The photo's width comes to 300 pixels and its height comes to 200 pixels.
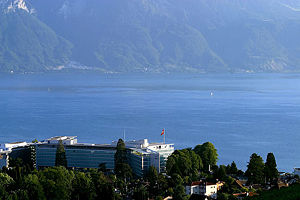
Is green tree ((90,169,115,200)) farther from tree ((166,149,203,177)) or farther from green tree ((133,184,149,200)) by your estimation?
tree ((166,149,203,177))

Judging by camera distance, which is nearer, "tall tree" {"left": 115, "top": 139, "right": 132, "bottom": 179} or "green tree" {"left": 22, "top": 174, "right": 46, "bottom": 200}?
"green tree" {"left": 22, "top": 174, "right": 46, "bottom": 200}

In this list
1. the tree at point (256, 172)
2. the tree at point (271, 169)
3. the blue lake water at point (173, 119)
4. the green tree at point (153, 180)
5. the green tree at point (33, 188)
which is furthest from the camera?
the blue lake water at point (173, 119)

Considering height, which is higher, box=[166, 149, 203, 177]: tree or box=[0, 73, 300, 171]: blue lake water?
box=[0, 73, 300, 171]: blue lake water

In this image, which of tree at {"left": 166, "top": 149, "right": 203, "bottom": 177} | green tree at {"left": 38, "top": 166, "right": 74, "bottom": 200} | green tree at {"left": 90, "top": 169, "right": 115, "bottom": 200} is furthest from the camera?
tree at {"left": 166, "top": 149, "right": 203, "bottom": 177}

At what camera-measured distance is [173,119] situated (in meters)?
71.1

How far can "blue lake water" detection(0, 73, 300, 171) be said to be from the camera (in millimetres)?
54906

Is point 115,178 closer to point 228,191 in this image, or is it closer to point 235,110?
point 228,191

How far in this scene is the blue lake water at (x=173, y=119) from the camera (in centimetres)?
5491

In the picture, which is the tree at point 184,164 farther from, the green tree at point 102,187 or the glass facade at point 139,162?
the green tree at point 102,187

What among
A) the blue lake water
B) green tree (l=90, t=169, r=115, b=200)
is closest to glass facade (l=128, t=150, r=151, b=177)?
green tree (l=90, t=169, r=115, b=200)

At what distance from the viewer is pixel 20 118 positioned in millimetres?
73625

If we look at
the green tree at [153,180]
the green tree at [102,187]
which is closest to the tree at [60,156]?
the green tree at [102,187]

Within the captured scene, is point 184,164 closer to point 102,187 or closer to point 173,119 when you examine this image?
point 102,187

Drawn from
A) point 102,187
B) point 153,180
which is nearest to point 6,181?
point 102,187
